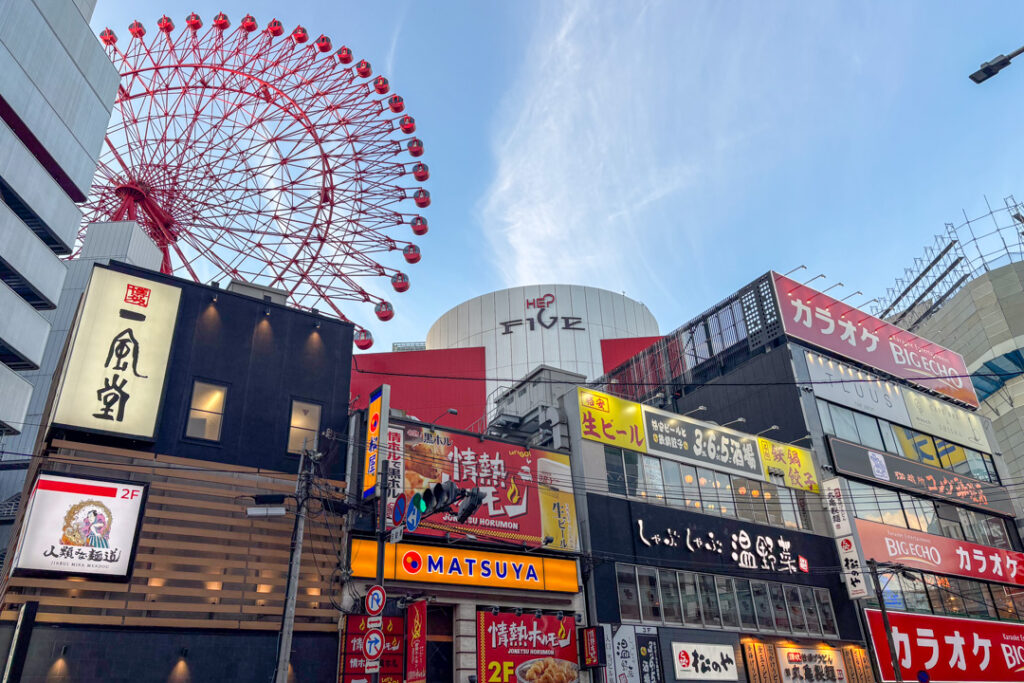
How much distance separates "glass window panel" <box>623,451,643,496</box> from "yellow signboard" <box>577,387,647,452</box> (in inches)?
12.0

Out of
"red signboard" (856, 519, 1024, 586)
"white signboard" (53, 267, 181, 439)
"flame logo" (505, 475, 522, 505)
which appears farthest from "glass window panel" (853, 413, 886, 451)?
"white signboard" (53, 267, 181, 439)

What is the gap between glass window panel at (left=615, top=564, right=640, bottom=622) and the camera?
24.5 metres

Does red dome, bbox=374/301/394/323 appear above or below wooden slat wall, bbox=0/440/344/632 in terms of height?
above

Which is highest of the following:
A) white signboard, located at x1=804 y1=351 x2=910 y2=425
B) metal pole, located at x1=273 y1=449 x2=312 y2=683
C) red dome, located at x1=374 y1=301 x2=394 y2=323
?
red dome, located at x1=374 y1=301 x2=394 y2=323

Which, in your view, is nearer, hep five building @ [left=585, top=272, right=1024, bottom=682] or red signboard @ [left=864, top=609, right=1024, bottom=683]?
hep five building @ [left=585, top=272, right=1024, bottom=682]

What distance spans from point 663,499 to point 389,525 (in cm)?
1145

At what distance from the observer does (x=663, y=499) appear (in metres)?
27.9

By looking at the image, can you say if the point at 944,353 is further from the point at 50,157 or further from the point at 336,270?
the point at 50,157

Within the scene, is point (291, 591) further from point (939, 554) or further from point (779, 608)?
point (939, 554)

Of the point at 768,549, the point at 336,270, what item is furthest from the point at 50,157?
the point at 768,549

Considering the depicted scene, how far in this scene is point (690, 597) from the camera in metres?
26.2

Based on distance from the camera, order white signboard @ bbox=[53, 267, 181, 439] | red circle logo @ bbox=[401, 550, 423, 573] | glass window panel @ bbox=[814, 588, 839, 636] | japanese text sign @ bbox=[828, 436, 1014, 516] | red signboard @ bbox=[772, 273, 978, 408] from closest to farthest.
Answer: white signboard @ bbox=[53, 267, 181, 439]
red circle logo @ bbox=[401, 550, 423, 573]
glass window panel @ bbox=[814, 588, 839, 636]
japanese text sign @ bbox=[828, 436, 1014, 516]
red signboard @ bbox=[772, 273, 978, 408]

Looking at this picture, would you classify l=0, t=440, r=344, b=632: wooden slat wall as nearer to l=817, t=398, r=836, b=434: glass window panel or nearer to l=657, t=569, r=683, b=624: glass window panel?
l=657, t=569, r=683, b=624: glass window panel

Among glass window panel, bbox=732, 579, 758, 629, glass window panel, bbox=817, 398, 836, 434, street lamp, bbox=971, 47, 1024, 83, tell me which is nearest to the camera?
street lamp, bbox=971, 47, 1024, 83
